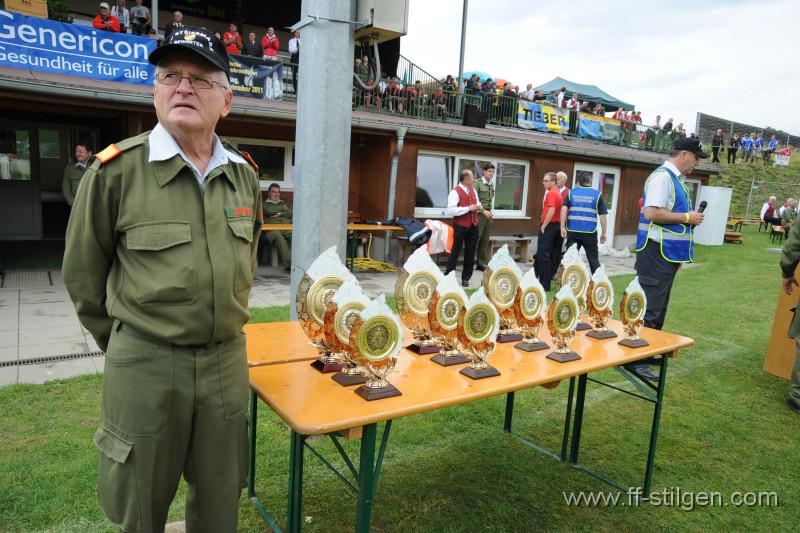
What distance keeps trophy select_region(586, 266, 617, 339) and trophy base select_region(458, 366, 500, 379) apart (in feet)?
3.51

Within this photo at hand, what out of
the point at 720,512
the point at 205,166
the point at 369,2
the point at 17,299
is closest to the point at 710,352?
the point at 720,512

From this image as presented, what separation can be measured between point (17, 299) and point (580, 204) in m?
7.67

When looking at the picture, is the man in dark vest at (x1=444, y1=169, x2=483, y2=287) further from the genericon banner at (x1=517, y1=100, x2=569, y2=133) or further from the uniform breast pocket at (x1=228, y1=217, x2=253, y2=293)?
the genericon banner at (x1=517, y1=100, x2=569, y2=133)

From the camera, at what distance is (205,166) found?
182 centimetres

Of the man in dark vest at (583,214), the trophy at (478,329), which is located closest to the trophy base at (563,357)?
the trophy at (478,329)

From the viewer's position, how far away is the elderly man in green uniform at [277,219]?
31.4 feet

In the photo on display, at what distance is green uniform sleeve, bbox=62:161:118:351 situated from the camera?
163cm

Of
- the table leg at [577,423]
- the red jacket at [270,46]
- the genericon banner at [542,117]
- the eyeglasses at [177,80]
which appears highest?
the red jacket at [270,46]

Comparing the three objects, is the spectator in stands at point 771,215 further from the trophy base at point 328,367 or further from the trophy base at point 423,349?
the trophy base at point 328,367

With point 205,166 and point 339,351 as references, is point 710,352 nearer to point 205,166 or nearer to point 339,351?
point 339,351

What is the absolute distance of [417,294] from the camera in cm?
281

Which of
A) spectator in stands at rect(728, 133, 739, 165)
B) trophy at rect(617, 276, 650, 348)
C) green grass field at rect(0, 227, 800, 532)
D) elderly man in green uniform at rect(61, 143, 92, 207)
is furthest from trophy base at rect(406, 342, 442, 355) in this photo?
spectator in stands at rect(728, 133, 739, 165)

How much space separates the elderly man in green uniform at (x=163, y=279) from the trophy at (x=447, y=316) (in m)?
1.06

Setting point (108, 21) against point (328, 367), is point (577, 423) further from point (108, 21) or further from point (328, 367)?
point (108, 21)
